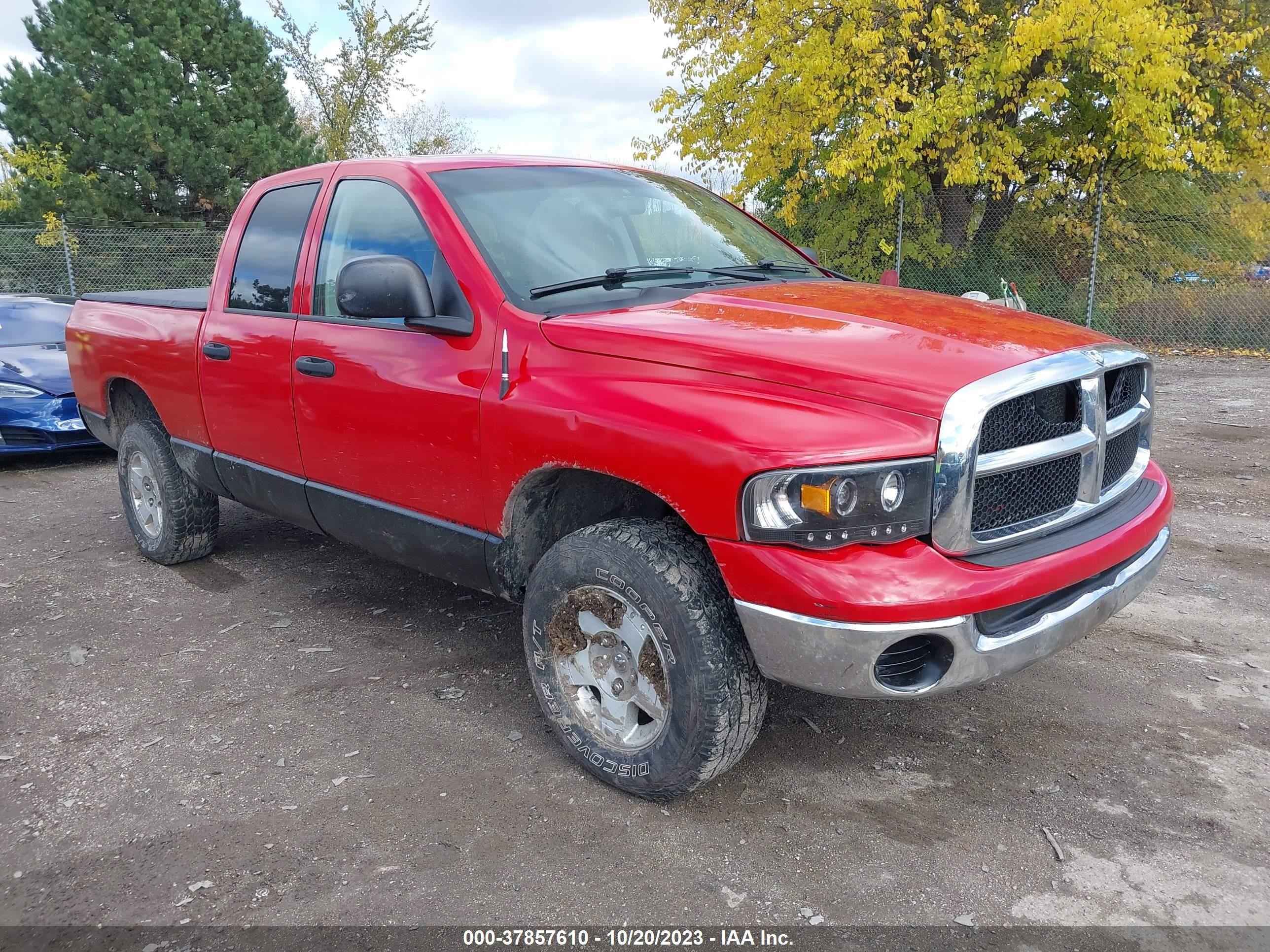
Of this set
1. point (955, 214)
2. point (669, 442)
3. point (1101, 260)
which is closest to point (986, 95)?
point (955, 214)

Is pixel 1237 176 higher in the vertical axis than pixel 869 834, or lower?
higher

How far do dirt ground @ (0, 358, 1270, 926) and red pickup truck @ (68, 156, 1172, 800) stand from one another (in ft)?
1.06

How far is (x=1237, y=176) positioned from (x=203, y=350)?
13626mm

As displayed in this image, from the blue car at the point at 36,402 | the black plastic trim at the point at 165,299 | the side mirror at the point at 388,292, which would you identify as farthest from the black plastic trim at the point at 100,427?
the side mirror at the point at 388,292

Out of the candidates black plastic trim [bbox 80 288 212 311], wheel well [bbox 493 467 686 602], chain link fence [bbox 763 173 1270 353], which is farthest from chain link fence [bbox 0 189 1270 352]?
wheel well [bbox 493 467 686 602]

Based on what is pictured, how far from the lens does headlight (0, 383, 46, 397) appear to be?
24.9 ft

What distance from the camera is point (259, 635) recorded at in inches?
171

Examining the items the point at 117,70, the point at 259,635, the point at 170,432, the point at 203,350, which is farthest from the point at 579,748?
the point at 117,70

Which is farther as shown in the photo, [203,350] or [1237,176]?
[1237,176]

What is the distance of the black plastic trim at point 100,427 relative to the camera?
5.46 metres

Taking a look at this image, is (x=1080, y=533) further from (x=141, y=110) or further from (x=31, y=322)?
(x=141, y=110)

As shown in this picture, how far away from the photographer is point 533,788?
3.05 m

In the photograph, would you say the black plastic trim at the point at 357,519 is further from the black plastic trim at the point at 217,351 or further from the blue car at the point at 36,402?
the blue car at the point at 36,402

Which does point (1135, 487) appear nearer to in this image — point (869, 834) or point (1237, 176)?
point (869, 834)
